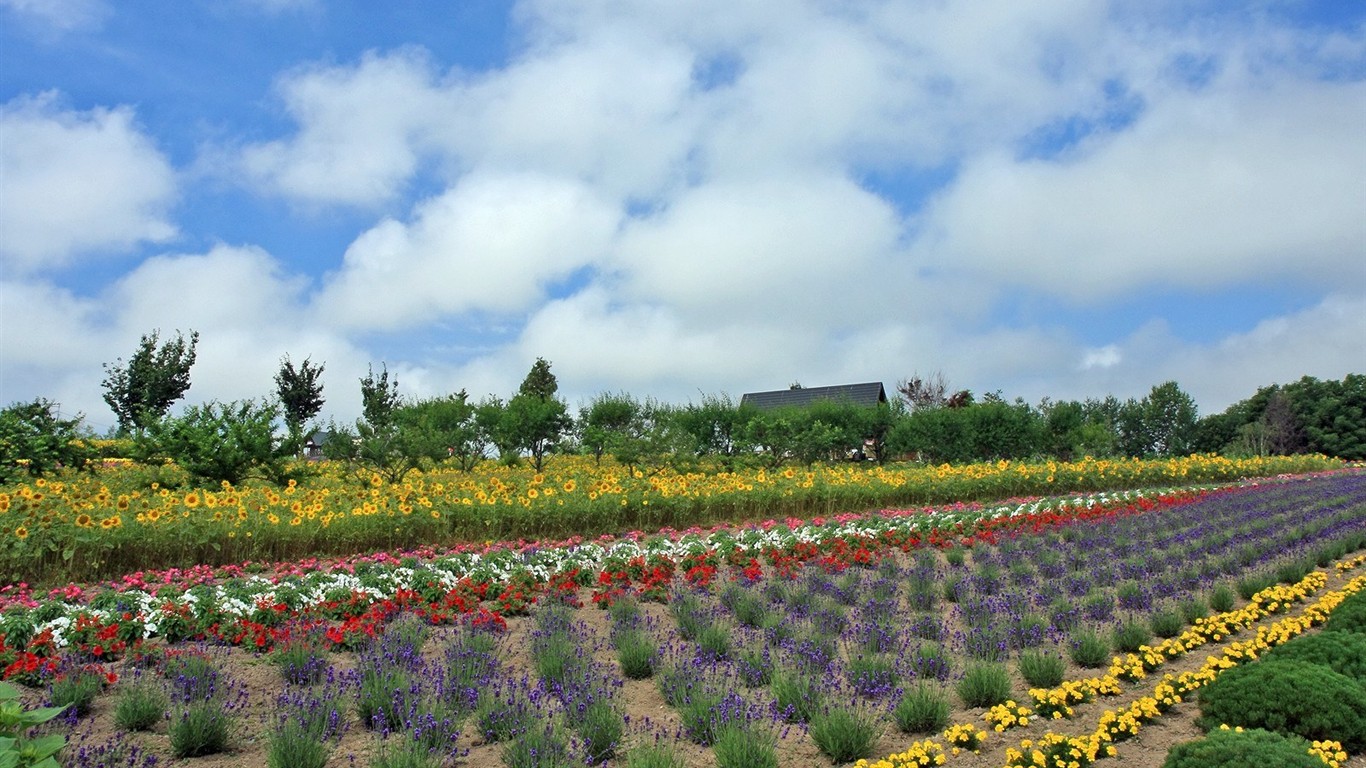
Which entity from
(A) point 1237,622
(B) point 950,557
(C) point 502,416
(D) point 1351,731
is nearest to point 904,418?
(C) point 502,416

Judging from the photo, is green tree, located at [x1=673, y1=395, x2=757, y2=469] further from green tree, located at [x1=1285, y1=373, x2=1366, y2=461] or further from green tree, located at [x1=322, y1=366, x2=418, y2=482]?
green tree, located at [x1=1285, y1=373, x2=1366, y2=461]

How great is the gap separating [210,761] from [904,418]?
29.0 metres

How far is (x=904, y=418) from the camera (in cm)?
3133

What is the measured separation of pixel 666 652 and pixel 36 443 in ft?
42.4

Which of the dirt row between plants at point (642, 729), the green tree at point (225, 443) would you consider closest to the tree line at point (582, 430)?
the green tree at point (225, 443)

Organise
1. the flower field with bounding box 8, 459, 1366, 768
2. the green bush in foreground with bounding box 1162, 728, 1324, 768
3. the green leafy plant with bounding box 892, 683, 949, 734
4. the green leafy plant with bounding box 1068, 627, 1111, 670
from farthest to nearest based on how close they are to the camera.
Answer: the green leafy plant with bounding box 1068, 627, 1111, 670
the green leafy plant with bounding box 892, 683, 949, 734
the flower field with bounding box 8, 459, 1366, 768
the green bush in foreground with bounding box 1162, 728, 1324, 768

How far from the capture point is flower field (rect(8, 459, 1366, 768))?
447 cm

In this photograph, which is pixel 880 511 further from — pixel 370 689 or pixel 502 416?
pixel 502 416

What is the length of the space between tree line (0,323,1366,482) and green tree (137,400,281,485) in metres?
0.02

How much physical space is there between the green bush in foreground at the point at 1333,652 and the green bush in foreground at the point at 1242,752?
1.56 metres

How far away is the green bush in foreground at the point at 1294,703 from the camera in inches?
181

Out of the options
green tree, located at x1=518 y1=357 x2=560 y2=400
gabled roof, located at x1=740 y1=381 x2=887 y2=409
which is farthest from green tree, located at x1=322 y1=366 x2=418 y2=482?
gabled roof, located at x1=740 y1=381 x2=887 y2=409

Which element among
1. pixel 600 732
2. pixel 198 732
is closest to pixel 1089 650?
pixel 600 732

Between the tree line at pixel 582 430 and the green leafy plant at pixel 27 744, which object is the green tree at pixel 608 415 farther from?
the green leafy plant at pixel 27 744
